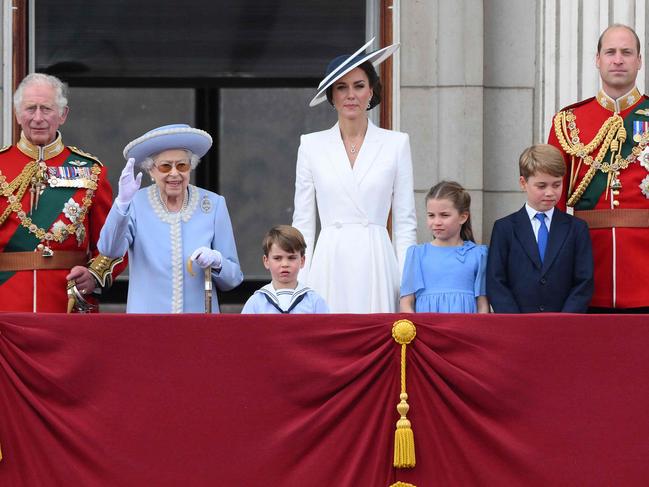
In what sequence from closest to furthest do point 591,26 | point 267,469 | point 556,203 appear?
point 267,469, point 556,203, point 591,26

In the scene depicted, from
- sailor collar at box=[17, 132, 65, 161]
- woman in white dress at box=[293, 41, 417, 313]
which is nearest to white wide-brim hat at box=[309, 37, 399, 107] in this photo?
woman in white dress at box=[293, 41, 417, 313]

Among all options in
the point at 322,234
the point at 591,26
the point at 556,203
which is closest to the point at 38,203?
the point at 322,234

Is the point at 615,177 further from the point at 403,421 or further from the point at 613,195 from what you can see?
the point at 403,421

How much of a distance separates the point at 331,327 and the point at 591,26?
10.9ft

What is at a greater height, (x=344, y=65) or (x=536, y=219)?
(x=344, y=65)

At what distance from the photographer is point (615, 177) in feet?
23.3

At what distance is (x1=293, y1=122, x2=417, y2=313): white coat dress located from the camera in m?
7.07

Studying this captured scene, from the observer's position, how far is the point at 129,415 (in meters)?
6.15

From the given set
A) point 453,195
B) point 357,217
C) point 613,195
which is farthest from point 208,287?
point 613,195

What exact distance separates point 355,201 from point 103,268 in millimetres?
1098

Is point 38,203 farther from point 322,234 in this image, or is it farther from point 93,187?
point 322,234

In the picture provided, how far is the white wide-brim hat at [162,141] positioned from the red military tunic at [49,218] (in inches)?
15.6

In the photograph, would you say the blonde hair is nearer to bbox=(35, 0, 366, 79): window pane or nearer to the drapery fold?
the drapery fold

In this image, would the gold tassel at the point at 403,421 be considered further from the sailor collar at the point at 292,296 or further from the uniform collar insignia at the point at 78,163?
the uniform collar insignia at the point at 78,163
